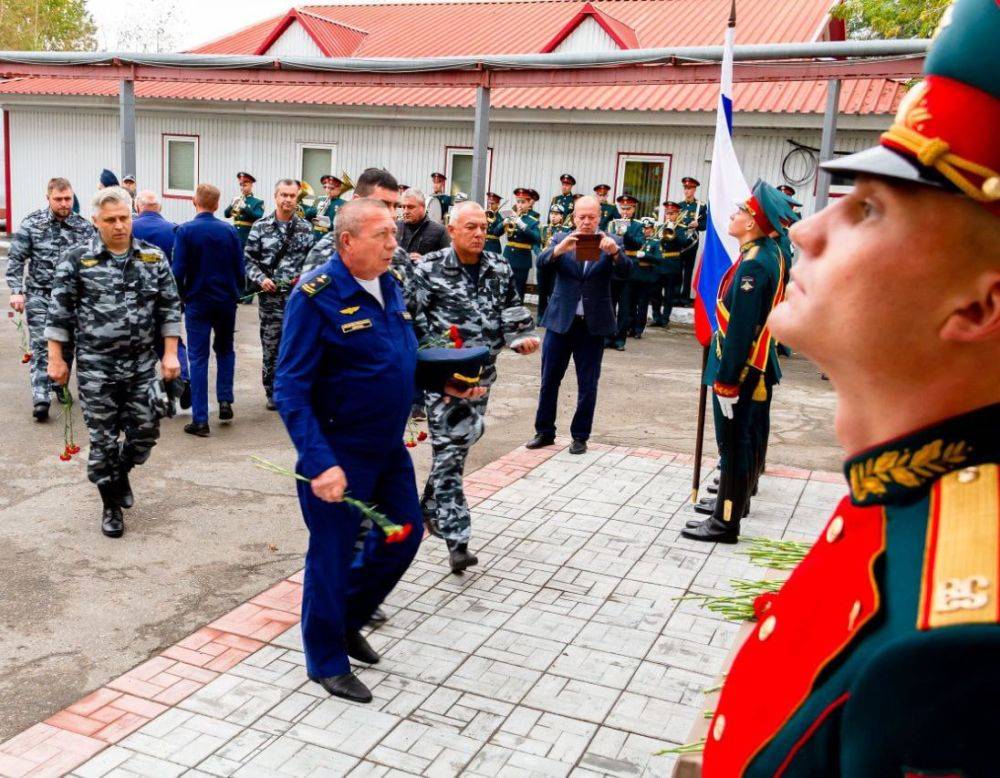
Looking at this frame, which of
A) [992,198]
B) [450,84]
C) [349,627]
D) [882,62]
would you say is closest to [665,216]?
[450,84]

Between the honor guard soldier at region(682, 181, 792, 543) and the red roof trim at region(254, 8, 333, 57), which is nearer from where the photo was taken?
the honor guard soldier at region(682, 181, 792, 543)

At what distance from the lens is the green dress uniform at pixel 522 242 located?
57.5 ft

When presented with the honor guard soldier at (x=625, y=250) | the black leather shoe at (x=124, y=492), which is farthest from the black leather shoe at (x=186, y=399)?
the honor guard soldier at (x=625, y=250)

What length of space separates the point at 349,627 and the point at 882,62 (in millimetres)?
9290

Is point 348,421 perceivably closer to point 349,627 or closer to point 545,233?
point 349,627

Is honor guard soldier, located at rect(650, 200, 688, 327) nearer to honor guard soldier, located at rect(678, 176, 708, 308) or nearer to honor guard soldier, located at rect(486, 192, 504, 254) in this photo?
honor guard soldier, located at rect(678, 176, 708, 308)

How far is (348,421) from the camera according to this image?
3.94 meters

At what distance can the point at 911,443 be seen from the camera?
3.37ft

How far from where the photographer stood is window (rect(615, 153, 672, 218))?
18.8m

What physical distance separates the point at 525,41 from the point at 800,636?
75.9ft

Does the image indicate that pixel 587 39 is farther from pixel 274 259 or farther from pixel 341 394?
pixel 341 394

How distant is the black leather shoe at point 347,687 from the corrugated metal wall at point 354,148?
1533cm

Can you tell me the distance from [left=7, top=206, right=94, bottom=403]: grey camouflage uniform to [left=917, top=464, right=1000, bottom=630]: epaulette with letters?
8674mm

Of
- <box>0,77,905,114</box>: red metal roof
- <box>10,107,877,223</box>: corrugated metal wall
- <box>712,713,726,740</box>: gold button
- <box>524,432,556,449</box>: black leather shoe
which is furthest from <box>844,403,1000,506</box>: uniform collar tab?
<box>10,107,877,223</box>: corrugated metal wall
